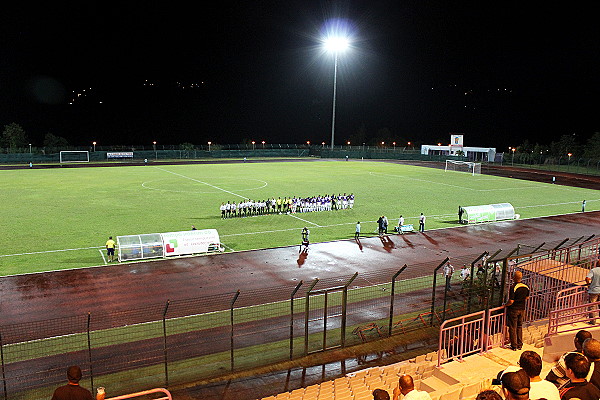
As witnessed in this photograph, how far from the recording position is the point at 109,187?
168 ft

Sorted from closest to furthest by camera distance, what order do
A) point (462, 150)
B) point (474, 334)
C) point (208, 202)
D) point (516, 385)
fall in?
point (516, 385) → point (474, 334) → point (208, 202) → point (462, 150)

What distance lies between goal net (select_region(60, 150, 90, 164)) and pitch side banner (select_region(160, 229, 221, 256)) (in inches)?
2734

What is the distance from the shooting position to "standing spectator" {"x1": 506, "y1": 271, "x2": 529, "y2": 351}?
10.6m

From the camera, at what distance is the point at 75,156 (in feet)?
285

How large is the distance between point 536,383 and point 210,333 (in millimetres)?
11556

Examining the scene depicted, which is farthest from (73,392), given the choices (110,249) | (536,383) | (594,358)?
(110,249)

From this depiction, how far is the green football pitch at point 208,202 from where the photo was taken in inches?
1124

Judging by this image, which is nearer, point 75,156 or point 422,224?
point 422,224

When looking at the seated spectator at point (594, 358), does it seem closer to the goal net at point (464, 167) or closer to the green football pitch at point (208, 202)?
the green football pitch at point (208, 202)

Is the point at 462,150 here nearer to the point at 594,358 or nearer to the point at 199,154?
the point at 199,154

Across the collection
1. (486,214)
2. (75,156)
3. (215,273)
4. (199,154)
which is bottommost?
(215,273)

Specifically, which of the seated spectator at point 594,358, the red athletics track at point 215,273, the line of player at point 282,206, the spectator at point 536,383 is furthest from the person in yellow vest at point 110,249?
the seated spectator at point 594,358

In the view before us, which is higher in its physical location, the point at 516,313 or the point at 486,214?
the point at 516,313

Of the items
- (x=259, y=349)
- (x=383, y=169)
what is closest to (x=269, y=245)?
(x=259, y=349)
